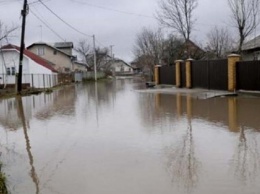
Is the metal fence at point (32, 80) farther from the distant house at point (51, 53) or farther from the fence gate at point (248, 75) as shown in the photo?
the fence gate at point (248, 75)

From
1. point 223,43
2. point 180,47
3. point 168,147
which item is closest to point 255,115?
point 168,147

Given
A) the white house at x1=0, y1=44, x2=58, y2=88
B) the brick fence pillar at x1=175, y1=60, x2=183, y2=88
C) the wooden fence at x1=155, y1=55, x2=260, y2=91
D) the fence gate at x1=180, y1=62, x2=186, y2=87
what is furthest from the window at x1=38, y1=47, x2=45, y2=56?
the fence gate at x1=180, y1=62, x2=186, y2=87

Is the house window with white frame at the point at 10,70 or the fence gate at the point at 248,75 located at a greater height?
the house window with white frame at the point at 10,70

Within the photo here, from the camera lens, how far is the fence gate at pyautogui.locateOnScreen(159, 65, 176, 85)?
38594 mm

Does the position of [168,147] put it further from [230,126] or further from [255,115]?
[255,115]

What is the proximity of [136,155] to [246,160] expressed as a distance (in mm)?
2110

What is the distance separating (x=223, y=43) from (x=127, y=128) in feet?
156

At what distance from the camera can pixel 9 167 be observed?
26.8 feet

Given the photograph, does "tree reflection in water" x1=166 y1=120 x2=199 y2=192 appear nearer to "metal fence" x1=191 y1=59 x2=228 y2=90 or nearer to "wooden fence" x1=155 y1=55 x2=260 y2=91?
"wooden fence" x1=155 y1=55 x2=260 y2=91

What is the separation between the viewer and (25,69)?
49.1 metres

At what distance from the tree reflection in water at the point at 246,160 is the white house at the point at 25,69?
128ft

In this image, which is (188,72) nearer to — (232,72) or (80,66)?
(232,72)

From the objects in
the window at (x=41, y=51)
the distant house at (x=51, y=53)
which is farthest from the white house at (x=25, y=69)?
the window at (x=41, y=51)

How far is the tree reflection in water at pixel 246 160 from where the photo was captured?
6.84 meters
